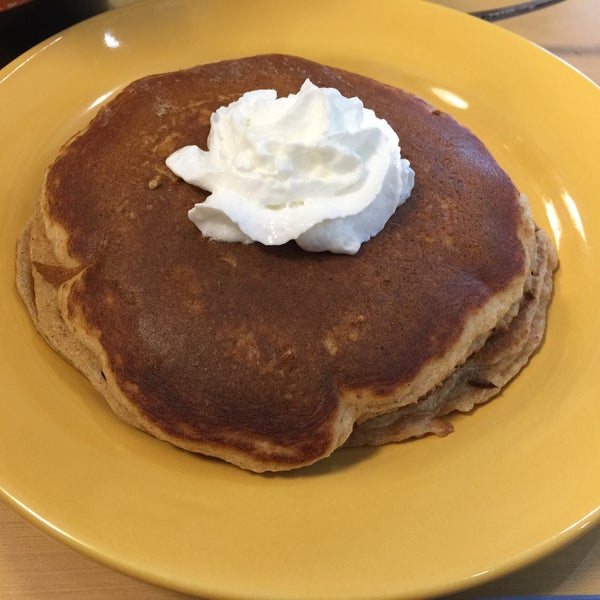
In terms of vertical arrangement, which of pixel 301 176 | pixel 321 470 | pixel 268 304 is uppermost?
pixel 301 176

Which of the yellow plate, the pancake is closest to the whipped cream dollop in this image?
the pancake

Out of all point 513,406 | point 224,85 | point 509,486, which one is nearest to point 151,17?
point 224,85

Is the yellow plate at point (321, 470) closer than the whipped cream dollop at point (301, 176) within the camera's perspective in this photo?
Yes

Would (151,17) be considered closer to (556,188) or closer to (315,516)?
(556,188)

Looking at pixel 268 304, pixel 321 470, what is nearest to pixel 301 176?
pixel 268 304

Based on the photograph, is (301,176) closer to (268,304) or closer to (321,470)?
(268,304)

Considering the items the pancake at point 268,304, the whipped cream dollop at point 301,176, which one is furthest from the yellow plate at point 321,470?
the whipped cream dollop at point 301,176

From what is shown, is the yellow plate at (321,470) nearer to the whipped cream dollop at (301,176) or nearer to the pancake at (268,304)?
the pancake at (268,304)
